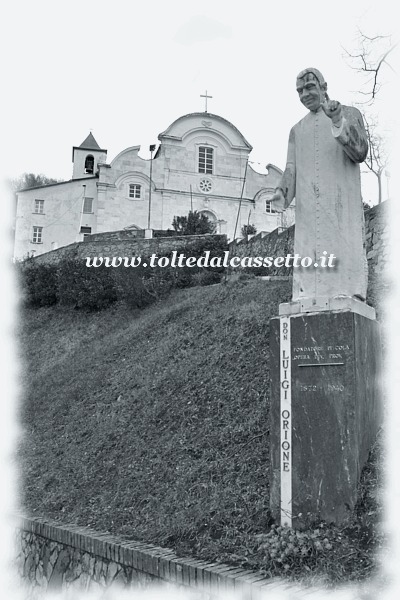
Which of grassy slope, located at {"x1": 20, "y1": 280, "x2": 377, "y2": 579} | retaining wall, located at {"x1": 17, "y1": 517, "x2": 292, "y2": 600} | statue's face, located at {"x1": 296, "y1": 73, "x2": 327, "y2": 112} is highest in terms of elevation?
statue's face, located at {"x1": 296, "y1": 73, "x2": 327, "y2": 112}

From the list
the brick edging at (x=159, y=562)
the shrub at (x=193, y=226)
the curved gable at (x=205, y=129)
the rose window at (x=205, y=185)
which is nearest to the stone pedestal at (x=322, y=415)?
the brick edging at (x=159, y=562)

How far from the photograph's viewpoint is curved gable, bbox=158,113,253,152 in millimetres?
35256

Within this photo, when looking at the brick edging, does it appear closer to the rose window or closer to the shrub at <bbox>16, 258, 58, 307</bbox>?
the shrub at <bbox>16, 258, 58, 307</bbox>

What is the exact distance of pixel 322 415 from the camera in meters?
4.70

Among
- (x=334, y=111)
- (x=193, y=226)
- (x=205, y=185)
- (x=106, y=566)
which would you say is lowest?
(x=106, y=566)

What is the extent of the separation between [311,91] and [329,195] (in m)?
0.97

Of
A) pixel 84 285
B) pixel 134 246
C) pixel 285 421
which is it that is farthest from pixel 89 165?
pixel 285 421

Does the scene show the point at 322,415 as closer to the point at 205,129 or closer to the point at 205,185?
the point at 205,185

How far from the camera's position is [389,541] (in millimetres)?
4180

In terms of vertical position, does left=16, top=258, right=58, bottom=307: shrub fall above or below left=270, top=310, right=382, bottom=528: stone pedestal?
above

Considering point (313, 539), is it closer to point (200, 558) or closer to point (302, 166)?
point (200, 558)

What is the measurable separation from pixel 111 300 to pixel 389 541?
15009 mm

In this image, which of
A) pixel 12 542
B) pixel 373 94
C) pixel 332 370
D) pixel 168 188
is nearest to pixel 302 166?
pixel 332 370

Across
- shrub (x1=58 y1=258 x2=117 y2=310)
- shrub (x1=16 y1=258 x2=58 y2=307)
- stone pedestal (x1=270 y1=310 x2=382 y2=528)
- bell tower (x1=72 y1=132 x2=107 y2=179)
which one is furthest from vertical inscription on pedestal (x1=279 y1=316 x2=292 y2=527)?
bell tower (x1=72 y1=132 x2=107 y2=179)
